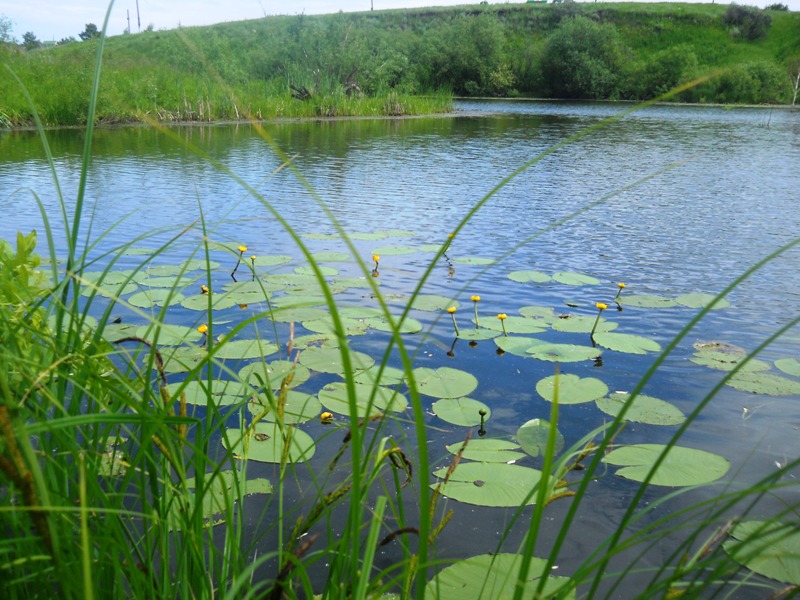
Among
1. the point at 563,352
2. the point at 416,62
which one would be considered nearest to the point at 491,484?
the point at 563,352

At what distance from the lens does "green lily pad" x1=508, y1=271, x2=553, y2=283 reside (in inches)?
148

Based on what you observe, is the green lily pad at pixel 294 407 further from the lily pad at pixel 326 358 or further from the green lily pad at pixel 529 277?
the green lily pad at pixel 529 277

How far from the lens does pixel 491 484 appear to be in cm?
173

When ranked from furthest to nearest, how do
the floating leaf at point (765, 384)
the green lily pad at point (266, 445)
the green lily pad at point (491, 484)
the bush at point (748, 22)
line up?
the bush at point (748, 22)
the floating leaf at point (765, 384)
the green lily pad at point (266, 445)
the green lily pad at point (491, 484)

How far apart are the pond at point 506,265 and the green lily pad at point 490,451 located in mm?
30

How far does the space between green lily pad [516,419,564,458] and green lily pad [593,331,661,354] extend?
2.56ft

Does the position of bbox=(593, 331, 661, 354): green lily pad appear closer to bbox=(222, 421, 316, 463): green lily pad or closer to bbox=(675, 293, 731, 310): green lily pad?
bbox=(675, 293, 731, 310): green lily pad

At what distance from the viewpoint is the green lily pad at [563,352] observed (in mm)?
2623

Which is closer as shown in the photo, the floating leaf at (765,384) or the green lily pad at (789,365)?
the floating leaf at (765,384)

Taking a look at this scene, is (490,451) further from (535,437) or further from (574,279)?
(574,279)

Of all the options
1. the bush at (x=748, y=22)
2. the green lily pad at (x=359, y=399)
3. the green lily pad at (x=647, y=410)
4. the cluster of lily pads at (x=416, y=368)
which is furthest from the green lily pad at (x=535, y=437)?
the bush at (x=748, y=22)

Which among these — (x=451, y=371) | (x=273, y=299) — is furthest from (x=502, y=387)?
(x=273, y=299)

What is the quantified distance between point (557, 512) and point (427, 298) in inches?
65.1

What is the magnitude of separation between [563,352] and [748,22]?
4518cm
